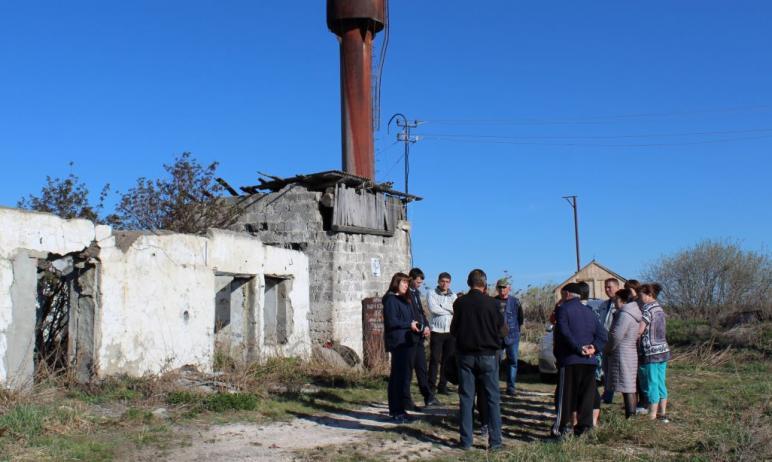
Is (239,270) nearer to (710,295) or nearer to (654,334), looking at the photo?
(654,334)

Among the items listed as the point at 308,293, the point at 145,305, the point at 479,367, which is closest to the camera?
the point at 479,367

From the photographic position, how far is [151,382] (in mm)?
8906

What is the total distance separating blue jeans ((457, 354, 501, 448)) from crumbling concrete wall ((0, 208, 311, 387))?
4872mm

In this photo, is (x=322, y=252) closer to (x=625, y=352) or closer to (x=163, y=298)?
(x=163, y=298)

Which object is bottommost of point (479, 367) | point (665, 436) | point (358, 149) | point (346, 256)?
point (665, 436)

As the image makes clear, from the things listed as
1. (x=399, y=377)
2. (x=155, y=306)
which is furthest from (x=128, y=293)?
(x=399, y=377)

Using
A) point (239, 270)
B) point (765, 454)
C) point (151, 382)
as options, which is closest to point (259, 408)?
point (151, 382)

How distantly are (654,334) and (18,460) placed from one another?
6563 mm

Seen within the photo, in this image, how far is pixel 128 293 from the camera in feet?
31.2

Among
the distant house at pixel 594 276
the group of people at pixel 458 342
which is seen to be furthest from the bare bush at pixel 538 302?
the group of people at pixel 458 342

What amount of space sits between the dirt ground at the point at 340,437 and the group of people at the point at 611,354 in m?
0.66

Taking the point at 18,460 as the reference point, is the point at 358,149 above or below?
above

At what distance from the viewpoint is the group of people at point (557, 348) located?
681 cm

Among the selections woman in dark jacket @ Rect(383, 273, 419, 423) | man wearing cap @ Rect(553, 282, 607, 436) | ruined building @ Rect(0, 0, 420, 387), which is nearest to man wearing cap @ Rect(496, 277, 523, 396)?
woman in dark jacket @ Rect(383, 273, 419, 423)
